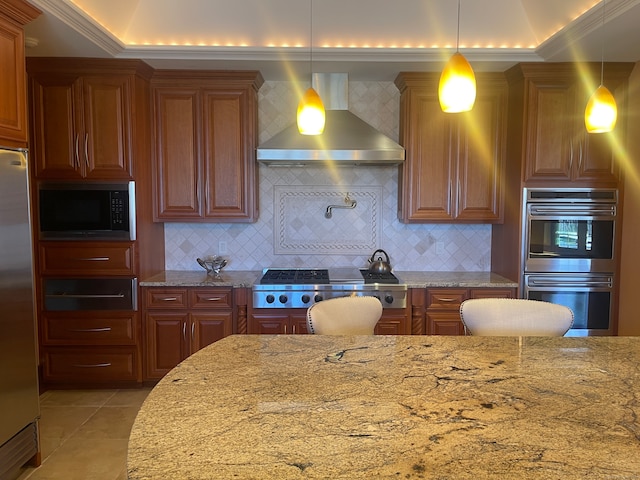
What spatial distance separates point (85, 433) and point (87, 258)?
122cm

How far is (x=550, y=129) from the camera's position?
3.52 metres

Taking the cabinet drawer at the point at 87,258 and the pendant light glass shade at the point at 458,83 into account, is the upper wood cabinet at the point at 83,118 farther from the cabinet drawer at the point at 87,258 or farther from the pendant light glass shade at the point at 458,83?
the pendant light glass shade at the point at 458,83

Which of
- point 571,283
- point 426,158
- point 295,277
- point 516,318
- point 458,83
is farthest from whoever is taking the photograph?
point 426,158

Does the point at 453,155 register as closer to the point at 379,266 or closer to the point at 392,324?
the point at 379,266

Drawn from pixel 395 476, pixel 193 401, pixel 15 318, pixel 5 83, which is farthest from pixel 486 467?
pixel 5 83

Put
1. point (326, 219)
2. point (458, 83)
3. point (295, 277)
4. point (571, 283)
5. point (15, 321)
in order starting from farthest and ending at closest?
point (326, 219) < point (295, 277) < point (571, 283) < point (15, 321) < point (458, 83)

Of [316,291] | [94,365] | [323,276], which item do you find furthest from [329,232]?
[94,365]

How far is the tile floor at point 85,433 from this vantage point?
2627mm

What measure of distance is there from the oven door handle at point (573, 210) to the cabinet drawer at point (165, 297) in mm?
2690

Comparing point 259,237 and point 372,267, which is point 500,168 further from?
point 259,237

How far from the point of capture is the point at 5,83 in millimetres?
2314

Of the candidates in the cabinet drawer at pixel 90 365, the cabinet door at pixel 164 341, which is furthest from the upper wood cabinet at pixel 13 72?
the cabinet drawer at pixel 90 365

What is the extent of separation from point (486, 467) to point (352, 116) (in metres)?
3.19

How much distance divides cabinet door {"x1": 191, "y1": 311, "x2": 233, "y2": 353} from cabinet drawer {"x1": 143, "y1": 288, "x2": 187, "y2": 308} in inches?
5.7
